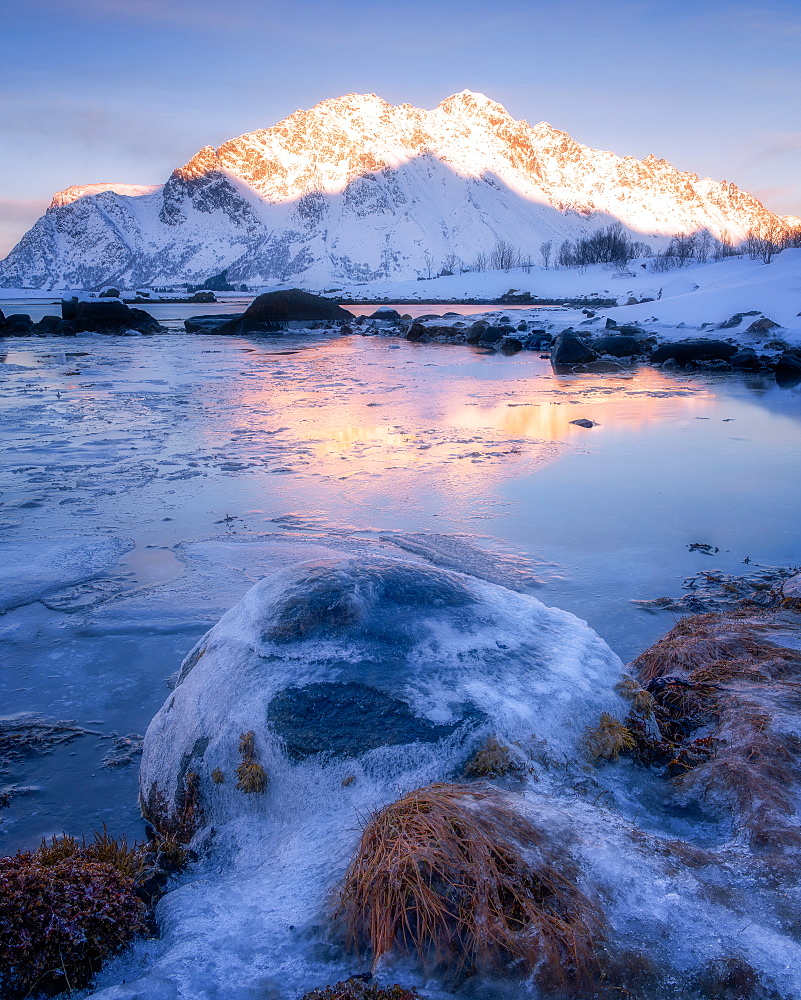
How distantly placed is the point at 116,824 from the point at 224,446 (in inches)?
253

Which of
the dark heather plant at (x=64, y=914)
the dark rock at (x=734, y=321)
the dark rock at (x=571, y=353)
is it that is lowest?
the dark heather plant at (x=64, y=914)

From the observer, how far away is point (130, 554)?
200 inches

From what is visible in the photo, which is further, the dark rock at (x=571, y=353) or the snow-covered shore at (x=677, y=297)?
the snow-covered shore at (x=677, y=297)

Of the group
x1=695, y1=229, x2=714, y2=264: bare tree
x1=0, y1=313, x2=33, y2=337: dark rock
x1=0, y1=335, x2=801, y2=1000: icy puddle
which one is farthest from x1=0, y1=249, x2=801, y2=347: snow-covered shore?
x1=0, y1=313, x2=33, y2=337: dark rock

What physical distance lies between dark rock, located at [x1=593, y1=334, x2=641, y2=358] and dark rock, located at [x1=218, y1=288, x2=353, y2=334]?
19.5 metres

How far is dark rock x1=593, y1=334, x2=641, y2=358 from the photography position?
2052 centimetres

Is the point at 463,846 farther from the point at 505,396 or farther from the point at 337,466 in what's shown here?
the point at 505,396

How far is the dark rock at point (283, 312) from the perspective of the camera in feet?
114

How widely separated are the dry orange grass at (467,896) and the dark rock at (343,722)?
374 mm

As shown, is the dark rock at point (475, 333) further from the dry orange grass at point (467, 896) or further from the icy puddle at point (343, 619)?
the dry orange grass at point (467, 896)

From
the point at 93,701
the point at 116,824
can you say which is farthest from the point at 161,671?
the point at 116,824

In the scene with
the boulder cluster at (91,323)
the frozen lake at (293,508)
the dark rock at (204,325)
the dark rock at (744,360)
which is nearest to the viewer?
the frozen lake at (293,508)

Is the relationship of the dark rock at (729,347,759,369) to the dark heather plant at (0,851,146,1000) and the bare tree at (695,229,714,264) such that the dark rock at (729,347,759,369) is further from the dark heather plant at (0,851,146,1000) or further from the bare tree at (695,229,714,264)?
the bare tree at (695,229,714,264)

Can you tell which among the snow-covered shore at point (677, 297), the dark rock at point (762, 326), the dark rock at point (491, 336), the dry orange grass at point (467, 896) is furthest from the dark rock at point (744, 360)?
the dry orange grass at point (467, 896)
